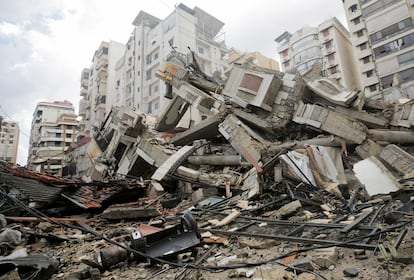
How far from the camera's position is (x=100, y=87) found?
4506 centimetres

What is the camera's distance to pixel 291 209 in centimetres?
552

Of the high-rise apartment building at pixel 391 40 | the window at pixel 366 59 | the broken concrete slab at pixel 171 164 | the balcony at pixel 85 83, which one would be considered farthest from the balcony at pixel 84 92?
the window at pixel 366 59

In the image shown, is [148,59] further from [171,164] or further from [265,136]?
[171,164]

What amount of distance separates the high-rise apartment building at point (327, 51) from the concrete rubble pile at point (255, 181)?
27.2m

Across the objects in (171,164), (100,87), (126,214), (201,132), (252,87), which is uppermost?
(100,87)

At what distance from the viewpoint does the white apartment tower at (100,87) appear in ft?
145

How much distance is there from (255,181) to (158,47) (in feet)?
104

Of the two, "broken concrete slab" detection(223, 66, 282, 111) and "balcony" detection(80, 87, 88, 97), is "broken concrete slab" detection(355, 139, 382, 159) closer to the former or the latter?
"broken concrete slab" detection(223, 66, 282, 111)

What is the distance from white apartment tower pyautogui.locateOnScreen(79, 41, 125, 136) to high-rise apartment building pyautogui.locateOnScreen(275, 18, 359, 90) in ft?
105

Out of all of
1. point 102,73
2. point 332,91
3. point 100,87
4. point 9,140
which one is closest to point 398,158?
point 332,91

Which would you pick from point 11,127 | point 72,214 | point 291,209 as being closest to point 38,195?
point 72,214

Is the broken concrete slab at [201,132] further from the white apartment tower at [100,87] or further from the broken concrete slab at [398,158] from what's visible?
the white apartment tower at [100,87]

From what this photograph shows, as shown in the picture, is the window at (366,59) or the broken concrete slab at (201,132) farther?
the window at (366,59)

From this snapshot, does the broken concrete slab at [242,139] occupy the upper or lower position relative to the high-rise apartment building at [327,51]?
lower
